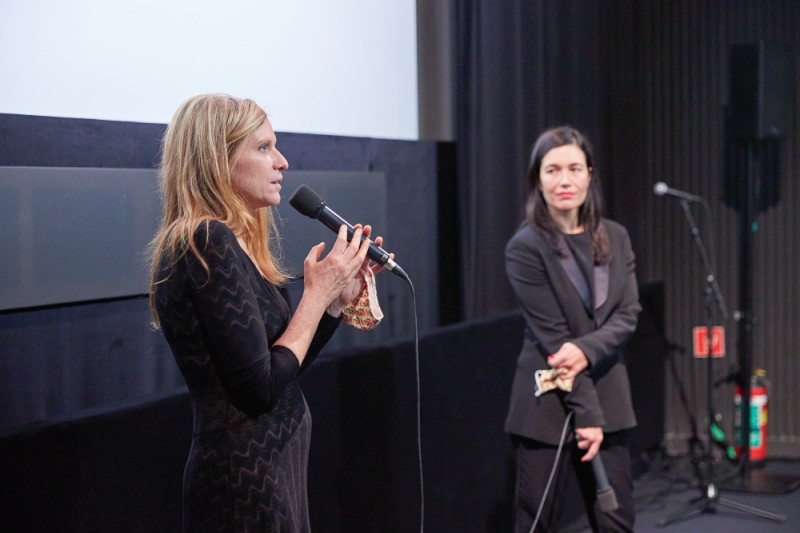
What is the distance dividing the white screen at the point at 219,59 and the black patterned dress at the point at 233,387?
3.57 ft

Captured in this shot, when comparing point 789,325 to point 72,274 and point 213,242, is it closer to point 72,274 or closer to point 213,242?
point 72,274

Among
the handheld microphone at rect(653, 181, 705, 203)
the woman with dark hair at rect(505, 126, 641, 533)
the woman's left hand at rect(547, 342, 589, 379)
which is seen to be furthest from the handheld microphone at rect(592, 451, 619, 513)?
the handheld microphone at rect(653, 181, 705, 203)

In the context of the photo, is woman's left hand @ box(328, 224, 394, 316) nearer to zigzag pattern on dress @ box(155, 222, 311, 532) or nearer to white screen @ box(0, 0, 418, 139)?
zigzag pattern on dress @ box(155, 222, 311, 532)

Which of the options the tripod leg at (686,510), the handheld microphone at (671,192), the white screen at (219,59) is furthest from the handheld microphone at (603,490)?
the handheld microphone at (671,192)

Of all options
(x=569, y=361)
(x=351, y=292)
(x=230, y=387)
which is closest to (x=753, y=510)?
(x=569, y=361)

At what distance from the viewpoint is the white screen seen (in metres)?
2.61

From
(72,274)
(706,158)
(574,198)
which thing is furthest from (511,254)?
(706,158)

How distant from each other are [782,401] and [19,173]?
15.0 ft

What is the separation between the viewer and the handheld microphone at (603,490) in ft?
9.02

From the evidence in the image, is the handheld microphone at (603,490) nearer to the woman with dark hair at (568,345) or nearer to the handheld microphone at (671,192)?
the woman with dark hair at (568,345)

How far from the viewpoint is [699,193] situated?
584cm

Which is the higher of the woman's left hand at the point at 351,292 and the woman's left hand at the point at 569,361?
the woman's left hand at the point at 351,292

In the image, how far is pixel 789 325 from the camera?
18.7ft

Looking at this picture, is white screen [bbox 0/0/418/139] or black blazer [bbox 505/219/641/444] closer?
white screen [bbox 0/0/418/139]
